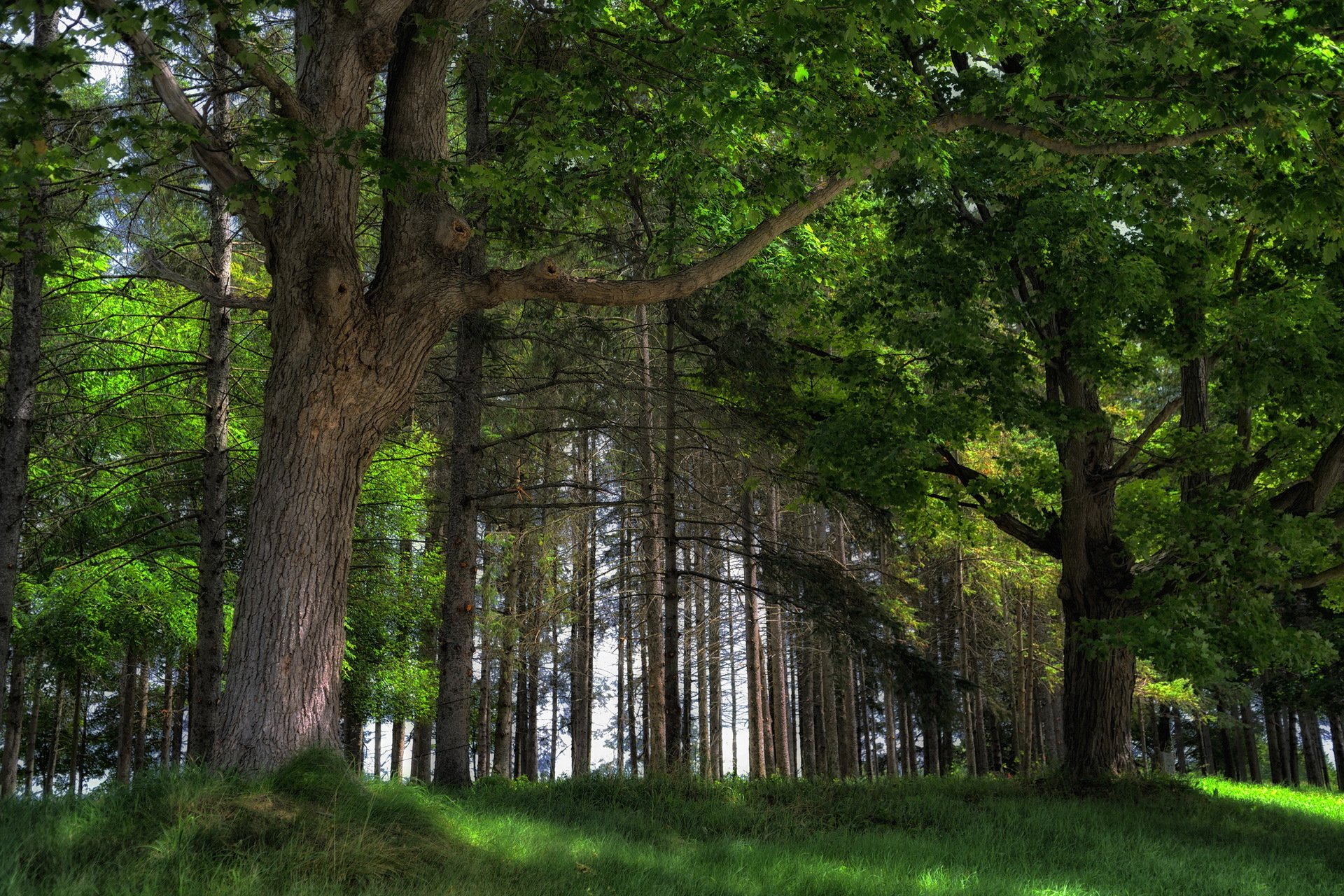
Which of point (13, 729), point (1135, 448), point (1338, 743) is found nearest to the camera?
point (1135, 448)

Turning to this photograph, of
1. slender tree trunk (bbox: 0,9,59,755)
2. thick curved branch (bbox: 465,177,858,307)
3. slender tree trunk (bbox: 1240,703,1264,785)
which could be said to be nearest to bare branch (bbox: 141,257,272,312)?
thick curved branch (bbox: 465,177,858,307)

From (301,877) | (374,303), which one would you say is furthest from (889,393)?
(301,877)

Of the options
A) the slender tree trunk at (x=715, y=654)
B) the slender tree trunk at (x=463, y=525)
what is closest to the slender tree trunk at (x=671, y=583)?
the slender tree trunk at (x=463, y=525)

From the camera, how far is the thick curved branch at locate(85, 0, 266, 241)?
5832 mm

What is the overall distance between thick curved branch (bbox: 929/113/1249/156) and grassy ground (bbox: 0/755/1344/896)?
572 centimetres

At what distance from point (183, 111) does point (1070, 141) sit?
692 centimetres

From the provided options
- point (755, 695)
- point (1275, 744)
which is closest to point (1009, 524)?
point (755, 695)

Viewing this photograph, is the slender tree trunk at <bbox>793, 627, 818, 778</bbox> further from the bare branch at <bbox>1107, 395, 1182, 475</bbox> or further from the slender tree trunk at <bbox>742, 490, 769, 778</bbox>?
the bare branch at <bbox>1107, 395, 1182, 475</bbox>

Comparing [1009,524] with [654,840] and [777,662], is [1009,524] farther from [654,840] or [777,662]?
[777,662]

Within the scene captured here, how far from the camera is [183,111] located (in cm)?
644

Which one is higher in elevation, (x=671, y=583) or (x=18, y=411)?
(x=18, y=411)

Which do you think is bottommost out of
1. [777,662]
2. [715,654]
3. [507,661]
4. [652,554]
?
[777,662]

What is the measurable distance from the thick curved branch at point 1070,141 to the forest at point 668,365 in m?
0.06

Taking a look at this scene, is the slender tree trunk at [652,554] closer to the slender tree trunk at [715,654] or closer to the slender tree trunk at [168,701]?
the slender tree trunk at [715,654]
